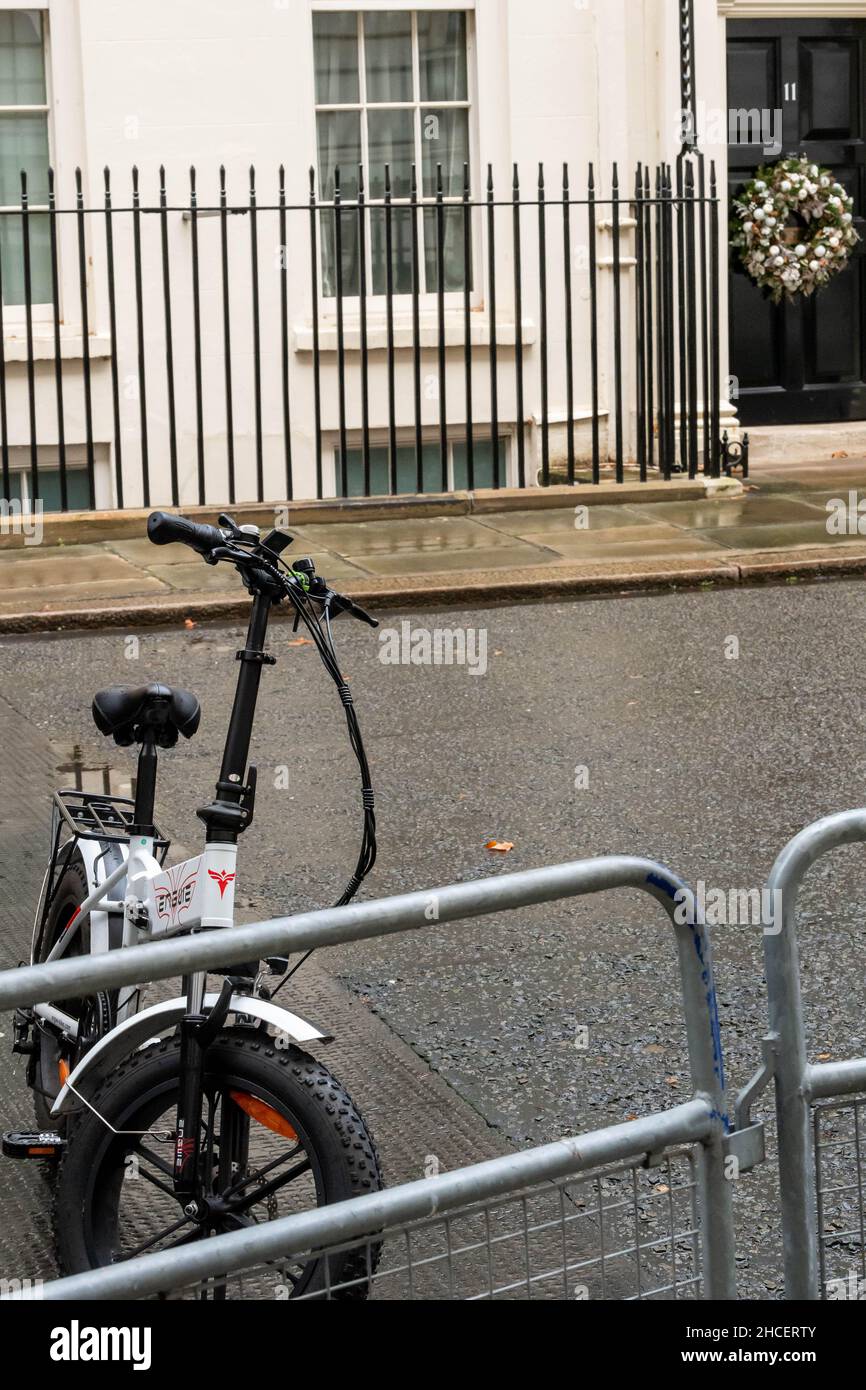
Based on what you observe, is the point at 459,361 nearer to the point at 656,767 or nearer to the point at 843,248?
the point at 843,248

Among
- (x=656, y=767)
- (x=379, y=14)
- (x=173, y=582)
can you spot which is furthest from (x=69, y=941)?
(x=379, y=14)

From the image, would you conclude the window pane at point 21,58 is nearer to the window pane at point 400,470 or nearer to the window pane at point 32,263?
the window pane at point 32,263

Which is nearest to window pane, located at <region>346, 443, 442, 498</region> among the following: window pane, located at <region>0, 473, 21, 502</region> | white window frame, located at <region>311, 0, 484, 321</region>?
white window frame, located at <region>311, 0, 484, 321</region>

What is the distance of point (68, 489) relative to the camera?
1374 cm

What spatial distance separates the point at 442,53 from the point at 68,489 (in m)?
4.18

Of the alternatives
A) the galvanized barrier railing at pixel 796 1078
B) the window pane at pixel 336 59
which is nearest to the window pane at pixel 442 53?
the window pane at pixel 336 59

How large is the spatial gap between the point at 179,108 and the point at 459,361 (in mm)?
2628

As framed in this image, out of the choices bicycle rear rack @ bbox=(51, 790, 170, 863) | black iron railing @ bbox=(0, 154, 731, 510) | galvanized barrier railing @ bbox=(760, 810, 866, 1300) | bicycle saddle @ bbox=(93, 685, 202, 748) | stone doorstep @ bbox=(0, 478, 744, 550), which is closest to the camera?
galvanized barrier railing @ bbox=(760, 810, 866, 1300)

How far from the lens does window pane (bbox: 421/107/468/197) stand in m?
14.0

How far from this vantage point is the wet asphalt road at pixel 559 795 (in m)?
4.56

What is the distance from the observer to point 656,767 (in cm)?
697

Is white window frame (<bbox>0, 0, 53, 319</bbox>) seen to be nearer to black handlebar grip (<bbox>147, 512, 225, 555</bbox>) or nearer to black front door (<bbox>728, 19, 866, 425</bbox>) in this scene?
black front door (<bbox>728, 19, 866, 425</bbox>)

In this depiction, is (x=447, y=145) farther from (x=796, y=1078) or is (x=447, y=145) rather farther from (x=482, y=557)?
(x=796, y=1078)

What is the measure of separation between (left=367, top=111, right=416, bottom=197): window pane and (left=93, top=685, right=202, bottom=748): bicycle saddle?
11081 mm
